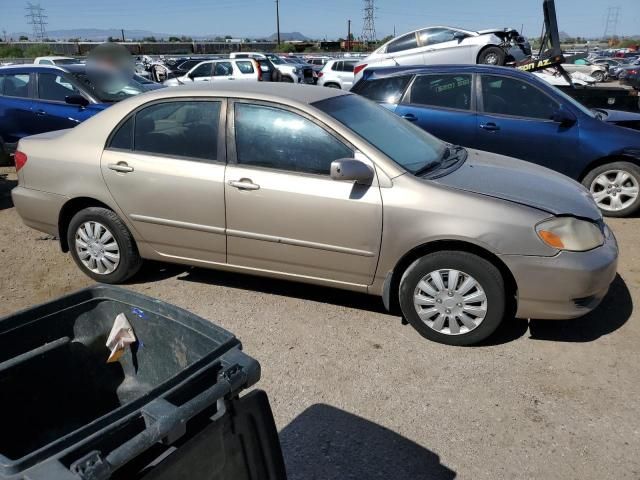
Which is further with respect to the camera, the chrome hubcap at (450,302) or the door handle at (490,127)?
the door handle at (490,127)

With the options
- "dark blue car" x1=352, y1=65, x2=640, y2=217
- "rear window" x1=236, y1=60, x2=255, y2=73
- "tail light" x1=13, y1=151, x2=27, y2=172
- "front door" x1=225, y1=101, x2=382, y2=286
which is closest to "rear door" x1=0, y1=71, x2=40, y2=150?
"tail light" x1=13, y1=151, x2=27, y2=172

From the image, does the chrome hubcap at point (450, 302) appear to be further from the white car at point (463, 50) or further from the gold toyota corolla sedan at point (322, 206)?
the white car at point (463, 50)

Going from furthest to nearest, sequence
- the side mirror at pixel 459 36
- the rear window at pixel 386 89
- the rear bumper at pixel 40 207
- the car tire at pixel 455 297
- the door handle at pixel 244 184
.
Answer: the side mirror at pixel 459 36 < the rear window at pixel 386 89 < the rear bumper at pixel 40 207 < the door handle at pixel 244 184 < the car tire at pixel 455 297

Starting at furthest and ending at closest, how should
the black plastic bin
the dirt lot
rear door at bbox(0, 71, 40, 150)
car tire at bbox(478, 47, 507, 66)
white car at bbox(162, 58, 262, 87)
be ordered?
1. white car at bbox(162, 58, 262, 87)
2. car tire at bbox(478, 47, 507, 66)
3. rear door at bbox(0, 71, 40, 150)
4. the dirt lot
5. the black plastic bin

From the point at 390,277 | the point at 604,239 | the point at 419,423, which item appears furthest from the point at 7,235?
the point at 604,239

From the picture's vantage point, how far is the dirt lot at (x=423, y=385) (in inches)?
106

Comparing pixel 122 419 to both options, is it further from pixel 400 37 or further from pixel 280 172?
pixel 400 37

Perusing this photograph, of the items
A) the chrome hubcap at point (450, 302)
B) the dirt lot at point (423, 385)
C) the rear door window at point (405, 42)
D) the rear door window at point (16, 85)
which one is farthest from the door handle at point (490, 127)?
the rear door window at point (405, 42)

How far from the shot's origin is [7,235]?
5992 millimetres

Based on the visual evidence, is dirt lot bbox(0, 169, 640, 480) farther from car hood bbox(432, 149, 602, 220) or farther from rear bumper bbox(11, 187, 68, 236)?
car hood bbox(432, 149, 602, 220)

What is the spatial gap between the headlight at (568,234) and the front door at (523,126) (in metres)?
2.96

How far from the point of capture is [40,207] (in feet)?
15.4

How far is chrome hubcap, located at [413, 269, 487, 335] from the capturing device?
354cm

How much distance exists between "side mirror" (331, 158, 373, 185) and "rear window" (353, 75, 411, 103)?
12.1 ft
